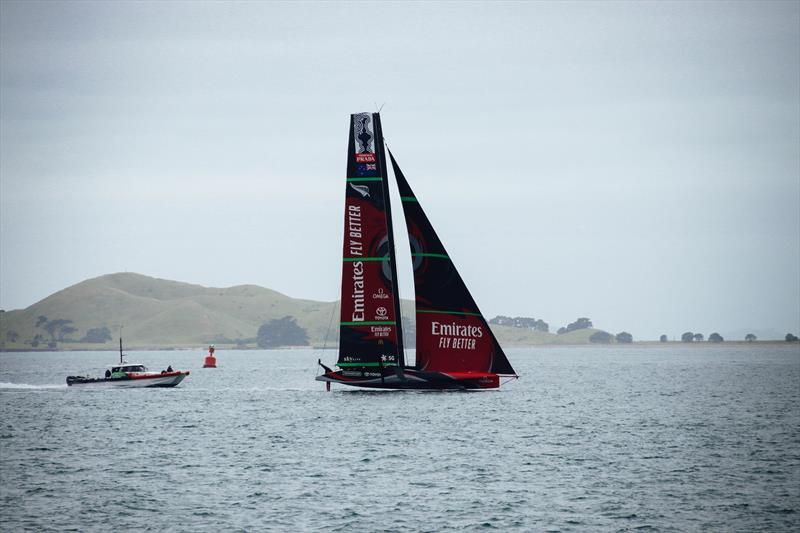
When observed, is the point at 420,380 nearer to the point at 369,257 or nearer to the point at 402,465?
the point at 369,257

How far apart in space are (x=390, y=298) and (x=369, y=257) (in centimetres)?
309

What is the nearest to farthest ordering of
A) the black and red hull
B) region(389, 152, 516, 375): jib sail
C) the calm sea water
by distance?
1. the calm sea water
2. the black and red hull
3. region(389, 152, 516, 375): jib sail

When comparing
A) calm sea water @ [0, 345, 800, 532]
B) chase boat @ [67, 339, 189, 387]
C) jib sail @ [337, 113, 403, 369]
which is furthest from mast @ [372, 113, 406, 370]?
chase boat @ [67, 339, 189, 387]

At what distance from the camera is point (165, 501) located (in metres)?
36.4

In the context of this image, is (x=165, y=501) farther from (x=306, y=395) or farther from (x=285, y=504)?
(x=306, y=395)

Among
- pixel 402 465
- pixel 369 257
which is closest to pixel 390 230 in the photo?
pixel 369 257

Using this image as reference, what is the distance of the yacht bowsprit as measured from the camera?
65750 millimetres

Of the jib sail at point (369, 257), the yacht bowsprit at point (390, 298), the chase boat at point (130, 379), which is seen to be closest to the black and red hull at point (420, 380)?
the yacht bowsprit at point (390, 298)

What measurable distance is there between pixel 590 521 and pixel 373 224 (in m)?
36.1

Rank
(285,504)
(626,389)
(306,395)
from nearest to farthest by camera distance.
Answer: (285,504)
(306,395)
(626,389)

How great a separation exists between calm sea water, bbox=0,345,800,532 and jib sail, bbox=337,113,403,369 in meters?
4.56

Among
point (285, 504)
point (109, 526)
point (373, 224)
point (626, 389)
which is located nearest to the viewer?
point (109, 526)

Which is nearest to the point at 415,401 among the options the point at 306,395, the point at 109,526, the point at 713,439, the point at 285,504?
the point at 306,395

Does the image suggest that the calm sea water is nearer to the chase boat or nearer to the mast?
the mast
